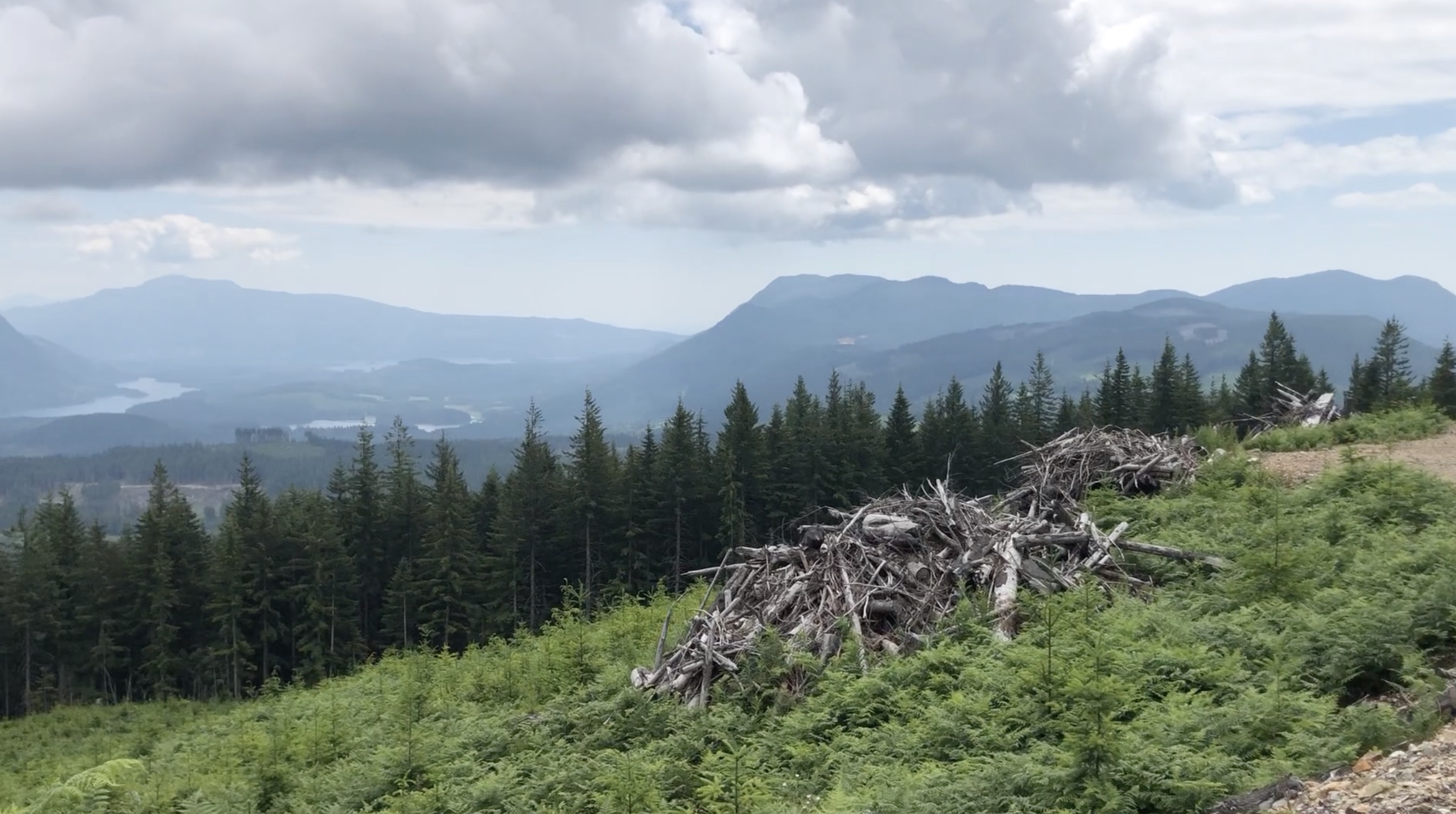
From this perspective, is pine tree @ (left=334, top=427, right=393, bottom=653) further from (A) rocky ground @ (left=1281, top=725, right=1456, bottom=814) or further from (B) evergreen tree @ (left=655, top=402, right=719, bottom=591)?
(A) rocky ground @ (left=1281, top=725, right=1456, bottom=814)

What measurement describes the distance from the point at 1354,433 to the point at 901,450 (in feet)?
135

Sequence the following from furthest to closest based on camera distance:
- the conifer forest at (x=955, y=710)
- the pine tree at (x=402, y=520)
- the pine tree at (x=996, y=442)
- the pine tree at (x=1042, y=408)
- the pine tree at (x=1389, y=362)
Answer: the pine tree at (x=1042, y=408) → the pine tree at (x=1389, y=362) → the pine tree at (x=996, y=442) → the pine tree at (x=402, y=520) → the conifer forest at (x=955, y=710)

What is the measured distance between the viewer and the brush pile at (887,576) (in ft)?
43.0

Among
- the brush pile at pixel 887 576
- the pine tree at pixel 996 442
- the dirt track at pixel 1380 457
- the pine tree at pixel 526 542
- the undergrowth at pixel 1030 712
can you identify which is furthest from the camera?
the pine tree at pixel 996 442

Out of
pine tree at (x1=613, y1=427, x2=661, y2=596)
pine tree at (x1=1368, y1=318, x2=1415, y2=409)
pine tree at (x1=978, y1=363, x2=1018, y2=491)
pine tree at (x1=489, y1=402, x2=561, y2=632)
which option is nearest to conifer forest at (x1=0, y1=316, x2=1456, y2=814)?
pine tree at (x1=489, y1=402, x2=561, y2=632)

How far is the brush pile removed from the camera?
43.0 feet

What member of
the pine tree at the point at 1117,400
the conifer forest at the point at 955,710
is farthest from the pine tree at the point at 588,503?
the pine tree at the point at 1117,400

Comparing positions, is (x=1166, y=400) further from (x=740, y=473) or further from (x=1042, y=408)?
(x=740, y=473)

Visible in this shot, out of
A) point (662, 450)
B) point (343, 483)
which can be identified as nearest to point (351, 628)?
point (343, 483)

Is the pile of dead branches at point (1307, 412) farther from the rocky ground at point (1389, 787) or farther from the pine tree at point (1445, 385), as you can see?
the rocky ground at point (1389, 787)

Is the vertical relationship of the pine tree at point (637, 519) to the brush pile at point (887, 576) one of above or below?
below

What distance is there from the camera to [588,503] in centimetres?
5406

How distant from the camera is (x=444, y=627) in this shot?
5253cm

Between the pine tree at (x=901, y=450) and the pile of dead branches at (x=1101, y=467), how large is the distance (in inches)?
1629
